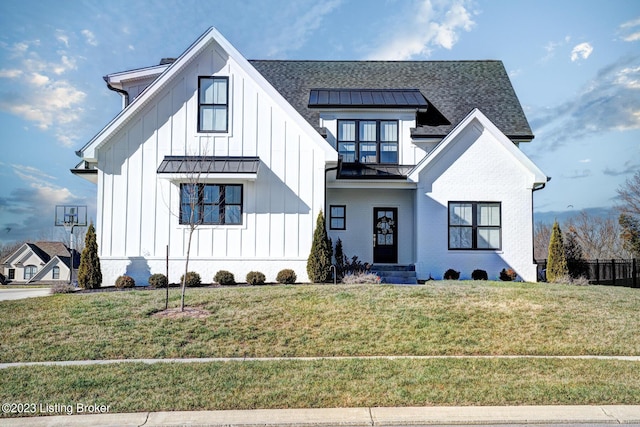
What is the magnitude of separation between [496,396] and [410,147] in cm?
1535

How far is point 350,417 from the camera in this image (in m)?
7.02

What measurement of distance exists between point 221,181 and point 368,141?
703cm

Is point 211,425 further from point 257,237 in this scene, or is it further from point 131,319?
point 257,237

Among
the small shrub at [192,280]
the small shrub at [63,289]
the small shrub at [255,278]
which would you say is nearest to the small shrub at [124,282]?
the small shrub at [63,289]

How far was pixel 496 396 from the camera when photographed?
25.6 feet

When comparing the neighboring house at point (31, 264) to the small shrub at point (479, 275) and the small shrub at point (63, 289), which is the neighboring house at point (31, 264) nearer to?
the small shrub at point (63, 289)

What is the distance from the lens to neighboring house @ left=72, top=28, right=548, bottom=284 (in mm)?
17891

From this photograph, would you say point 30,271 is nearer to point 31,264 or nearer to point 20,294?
point 31,264

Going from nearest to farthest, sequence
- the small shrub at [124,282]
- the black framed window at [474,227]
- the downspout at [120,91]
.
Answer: the small shrub at [124,282]
the black framed window at [474,227]
the downspout at [120,91]

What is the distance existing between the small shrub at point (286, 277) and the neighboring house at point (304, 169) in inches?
16.1

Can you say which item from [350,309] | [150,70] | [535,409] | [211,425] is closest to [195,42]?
[150,70]

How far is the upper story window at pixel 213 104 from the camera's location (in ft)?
60.1

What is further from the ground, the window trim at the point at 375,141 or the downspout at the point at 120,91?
the downspout at the point at 120,91

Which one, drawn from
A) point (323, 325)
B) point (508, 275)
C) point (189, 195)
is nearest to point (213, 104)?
point (189, 195)
